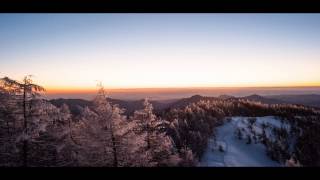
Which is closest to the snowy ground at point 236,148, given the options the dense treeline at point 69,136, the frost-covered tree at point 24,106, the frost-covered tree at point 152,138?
the frost-covered tree at point 152,138

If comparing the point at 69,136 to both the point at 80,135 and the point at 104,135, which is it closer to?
the point at 80,135

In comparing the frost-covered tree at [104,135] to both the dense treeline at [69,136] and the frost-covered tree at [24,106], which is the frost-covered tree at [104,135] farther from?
the frost-covered tree at [24,106]

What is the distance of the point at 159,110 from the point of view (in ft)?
38.9

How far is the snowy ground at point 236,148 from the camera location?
12.3 meters

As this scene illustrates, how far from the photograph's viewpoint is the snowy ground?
1227 cm

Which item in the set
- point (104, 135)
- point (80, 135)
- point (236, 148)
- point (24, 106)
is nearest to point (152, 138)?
point (104, 135)

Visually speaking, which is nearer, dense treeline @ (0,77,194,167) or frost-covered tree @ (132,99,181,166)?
dense treeline @ (0,77,194,167)

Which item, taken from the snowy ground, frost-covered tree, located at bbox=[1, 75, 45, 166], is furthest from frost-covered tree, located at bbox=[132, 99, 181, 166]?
frost-covered tree, located at bbox=[1, 75, 45, 166]

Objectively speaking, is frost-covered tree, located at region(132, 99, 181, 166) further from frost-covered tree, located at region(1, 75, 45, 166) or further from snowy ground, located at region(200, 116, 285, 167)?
frost-covered tree, located at region(1, 75, 45, 166)

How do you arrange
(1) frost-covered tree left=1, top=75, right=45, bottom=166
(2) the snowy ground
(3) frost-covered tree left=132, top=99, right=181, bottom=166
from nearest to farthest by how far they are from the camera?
(1) frost-covered tree left=1, top=75, right=45, bottom=166 < (3) frost-covered tree left=132, top=99, right=181, bottom=166 < (2) the snowy ground

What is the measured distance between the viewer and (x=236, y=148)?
1423 centimetres
